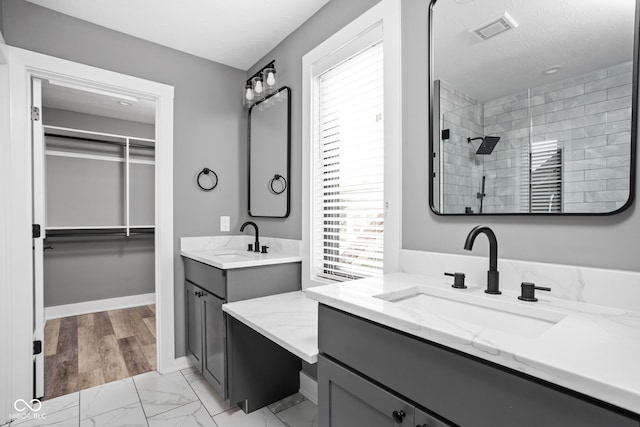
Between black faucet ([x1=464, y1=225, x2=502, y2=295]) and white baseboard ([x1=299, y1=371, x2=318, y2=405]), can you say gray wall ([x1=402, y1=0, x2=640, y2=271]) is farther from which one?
white baseboard ([x1=299, y1=371, x2=318, y2=405])

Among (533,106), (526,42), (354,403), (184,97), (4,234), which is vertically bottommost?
(354,403)

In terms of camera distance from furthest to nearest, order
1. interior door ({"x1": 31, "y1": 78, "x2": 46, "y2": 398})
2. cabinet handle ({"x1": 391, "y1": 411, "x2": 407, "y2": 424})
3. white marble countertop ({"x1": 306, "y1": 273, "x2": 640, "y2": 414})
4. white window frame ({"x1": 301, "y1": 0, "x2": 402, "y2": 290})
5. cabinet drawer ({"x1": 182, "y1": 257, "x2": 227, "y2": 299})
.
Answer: interior door ({"x1": 31, "y1": 78, "x2": 46, "y2": 398}) < cabinet drawer ({"x1": 182, "y1": 257, "x2": 227, "y2": 299}) < white window frame ({"x1": 301, "y1": 0, "x2": 402, "y2": 290}) < cabinet handle ({"x1": 391, "y1": 411, "x2": 407, "y2": 424}) < white marble countertop ({"x1": 306, "y1": 273, "x2": 640, "y2": 414})

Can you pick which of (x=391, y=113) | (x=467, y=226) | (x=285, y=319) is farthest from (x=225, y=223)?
(x=467, y=226)

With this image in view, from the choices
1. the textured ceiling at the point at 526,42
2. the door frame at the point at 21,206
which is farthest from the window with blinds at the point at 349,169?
the door frame at the point at 21,206

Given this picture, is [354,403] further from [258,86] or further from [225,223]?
[258,86]

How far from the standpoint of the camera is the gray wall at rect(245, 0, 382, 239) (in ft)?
6.57

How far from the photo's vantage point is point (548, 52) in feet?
3.54

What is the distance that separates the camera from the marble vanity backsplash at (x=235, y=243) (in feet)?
7.59

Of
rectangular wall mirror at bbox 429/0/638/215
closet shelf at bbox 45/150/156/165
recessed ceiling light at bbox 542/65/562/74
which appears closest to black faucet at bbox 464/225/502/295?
rectangular wall mirror at bbox 429/0/638/215

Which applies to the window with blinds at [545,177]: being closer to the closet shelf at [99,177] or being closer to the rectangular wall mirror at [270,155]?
the rectangular wall mirror at [270,155]

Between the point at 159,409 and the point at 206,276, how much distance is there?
835mm

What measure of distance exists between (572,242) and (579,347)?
527 mm

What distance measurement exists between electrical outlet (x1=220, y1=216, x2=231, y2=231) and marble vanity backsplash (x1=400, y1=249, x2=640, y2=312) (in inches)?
76.8

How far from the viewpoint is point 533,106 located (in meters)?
1.10
